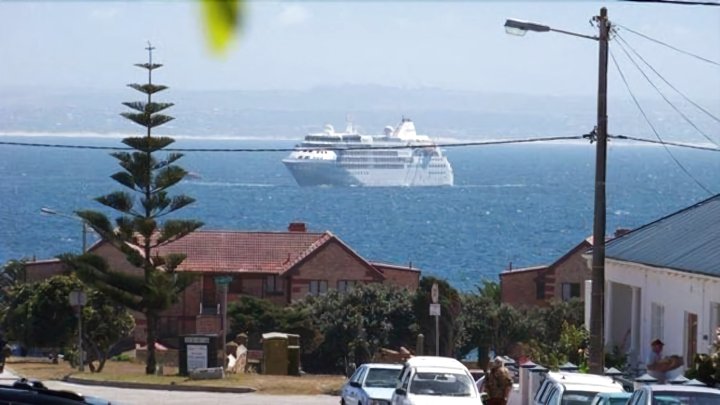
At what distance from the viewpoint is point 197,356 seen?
3544 cm

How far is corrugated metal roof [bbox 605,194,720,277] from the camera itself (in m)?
25.6

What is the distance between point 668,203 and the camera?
191 m

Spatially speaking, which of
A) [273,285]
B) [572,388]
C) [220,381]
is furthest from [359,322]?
[572,388]

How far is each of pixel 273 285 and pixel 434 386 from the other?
151 feet

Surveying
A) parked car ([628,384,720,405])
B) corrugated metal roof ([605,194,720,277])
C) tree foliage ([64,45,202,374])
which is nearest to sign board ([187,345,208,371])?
tree foliage ([64,45,202,374])

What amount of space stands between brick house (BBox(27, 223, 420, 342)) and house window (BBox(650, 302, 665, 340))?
114 ft

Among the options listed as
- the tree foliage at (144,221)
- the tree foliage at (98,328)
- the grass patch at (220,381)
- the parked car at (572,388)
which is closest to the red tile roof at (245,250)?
the tree foliage at (98,328)

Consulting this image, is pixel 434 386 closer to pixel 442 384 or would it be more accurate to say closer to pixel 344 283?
pixel 442 384

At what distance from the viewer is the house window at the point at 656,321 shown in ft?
91.0

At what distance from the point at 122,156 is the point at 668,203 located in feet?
512

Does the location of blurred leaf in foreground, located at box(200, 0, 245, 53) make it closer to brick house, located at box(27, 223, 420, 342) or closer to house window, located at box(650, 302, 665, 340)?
house window, located at box(650, 302, 665, 340)

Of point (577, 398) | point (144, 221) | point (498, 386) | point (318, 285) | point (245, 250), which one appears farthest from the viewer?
point (245, 250)

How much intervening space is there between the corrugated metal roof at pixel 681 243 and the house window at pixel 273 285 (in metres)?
34.7

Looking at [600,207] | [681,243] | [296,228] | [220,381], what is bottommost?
[220,381]
